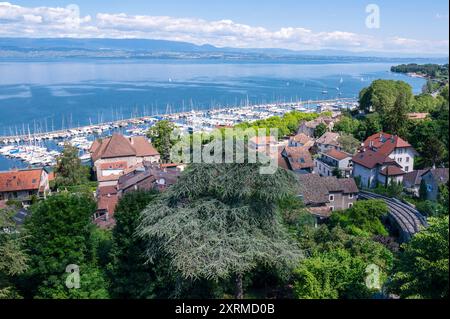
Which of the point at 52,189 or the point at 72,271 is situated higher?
the point at 72,271

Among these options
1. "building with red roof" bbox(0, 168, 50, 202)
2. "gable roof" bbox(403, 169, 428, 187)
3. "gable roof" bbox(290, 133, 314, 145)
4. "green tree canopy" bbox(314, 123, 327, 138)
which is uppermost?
"green tree canopy" bbox(314, 123, 327, 138)

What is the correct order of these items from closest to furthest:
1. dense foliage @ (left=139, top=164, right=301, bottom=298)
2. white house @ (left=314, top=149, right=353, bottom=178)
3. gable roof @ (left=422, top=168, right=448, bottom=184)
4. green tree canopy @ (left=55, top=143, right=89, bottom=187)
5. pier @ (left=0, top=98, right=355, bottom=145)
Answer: dense foliage @ (left=139, top=164, right=301, bottom=298)
gable roof @ (left=422, top=168, right=448, bottom=184)
white house @ (left=314, top=149, right=353, bottom=178)
green tree canopy @ (left=55, top=143, right=89, bottom=187)
pier @ (left=0, top=98, right=355, bottom=145)

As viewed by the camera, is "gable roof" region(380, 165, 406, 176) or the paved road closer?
the paved road

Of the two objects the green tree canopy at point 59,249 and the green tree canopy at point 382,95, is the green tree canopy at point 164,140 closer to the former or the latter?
the green tree canopy at point 382,95

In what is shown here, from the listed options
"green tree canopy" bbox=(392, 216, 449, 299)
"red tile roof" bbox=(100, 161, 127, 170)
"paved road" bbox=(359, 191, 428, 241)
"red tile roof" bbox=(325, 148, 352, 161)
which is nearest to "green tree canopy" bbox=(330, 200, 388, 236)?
"paved road" bbox=(359, 191, 428, 241)

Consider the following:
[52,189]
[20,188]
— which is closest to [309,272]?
[20,188]

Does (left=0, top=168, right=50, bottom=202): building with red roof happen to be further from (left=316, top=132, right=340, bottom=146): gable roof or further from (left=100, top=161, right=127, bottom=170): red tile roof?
(left=316, top=132, right=340, bottom=146): gable roof
